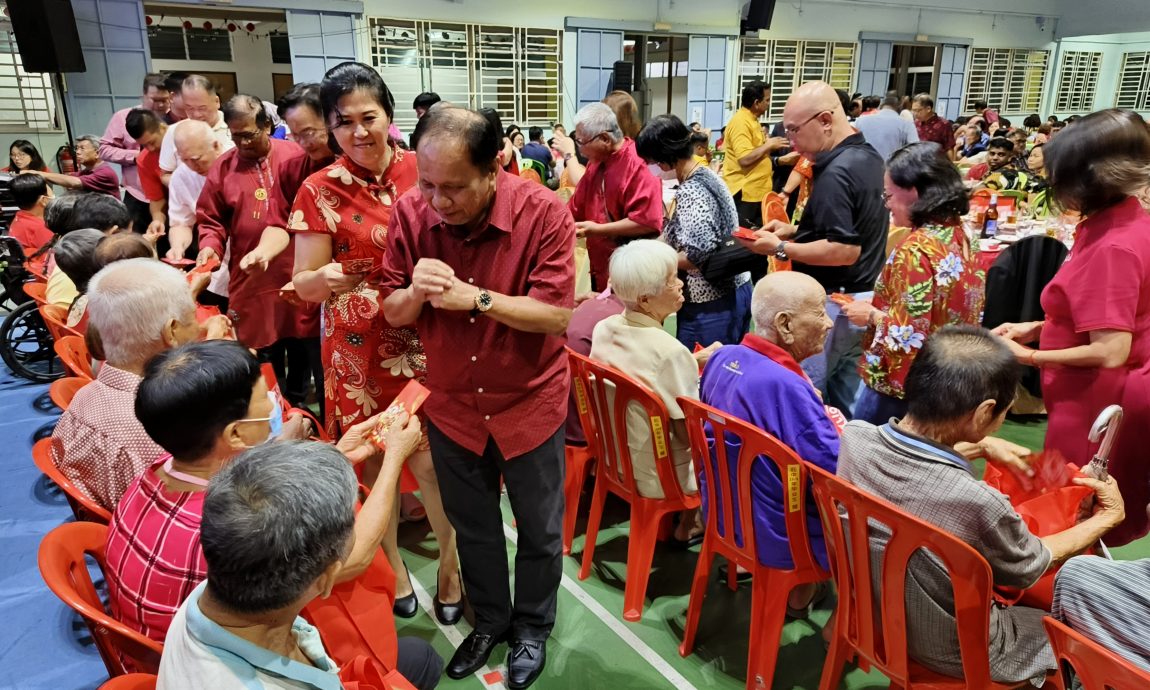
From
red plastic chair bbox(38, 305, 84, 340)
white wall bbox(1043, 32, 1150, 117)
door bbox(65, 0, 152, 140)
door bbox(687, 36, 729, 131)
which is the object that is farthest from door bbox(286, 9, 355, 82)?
white wall bbox(1043, 32, 1150, 117)

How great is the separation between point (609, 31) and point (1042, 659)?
12267 millimetres

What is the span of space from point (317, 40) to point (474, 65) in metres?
2.48

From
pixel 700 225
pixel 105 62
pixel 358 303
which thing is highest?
pixel 105 62

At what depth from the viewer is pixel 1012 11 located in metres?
17.0

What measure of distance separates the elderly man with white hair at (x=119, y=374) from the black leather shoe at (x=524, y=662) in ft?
3.71

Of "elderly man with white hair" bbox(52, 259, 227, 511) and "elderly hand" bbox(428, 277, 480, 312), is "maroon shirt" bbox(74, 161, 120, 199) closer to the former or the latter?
"elderly man with white hair" bbox(52, 259, 227, 511)

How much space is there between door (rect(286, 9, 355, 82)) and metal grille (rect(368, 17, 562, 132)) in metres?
0.44

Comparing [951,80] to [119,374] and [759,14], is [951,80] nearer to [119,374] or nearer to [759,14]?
[759,14]

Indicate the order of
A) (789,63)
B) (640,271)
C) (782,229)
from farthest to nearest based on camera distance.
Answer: (789,63)
(782,229)
(640,271)

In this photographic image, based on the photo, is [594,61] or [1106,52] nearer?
[594,61]

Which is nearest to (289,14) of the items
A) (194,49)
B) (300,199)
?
(194,49)

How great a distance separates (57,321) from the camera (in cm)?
304

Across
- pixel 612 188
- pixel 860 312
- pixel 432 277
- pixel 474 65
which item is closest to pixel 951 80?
pixel 474 65

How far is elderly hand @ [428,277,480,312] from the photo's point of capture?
162 cm
